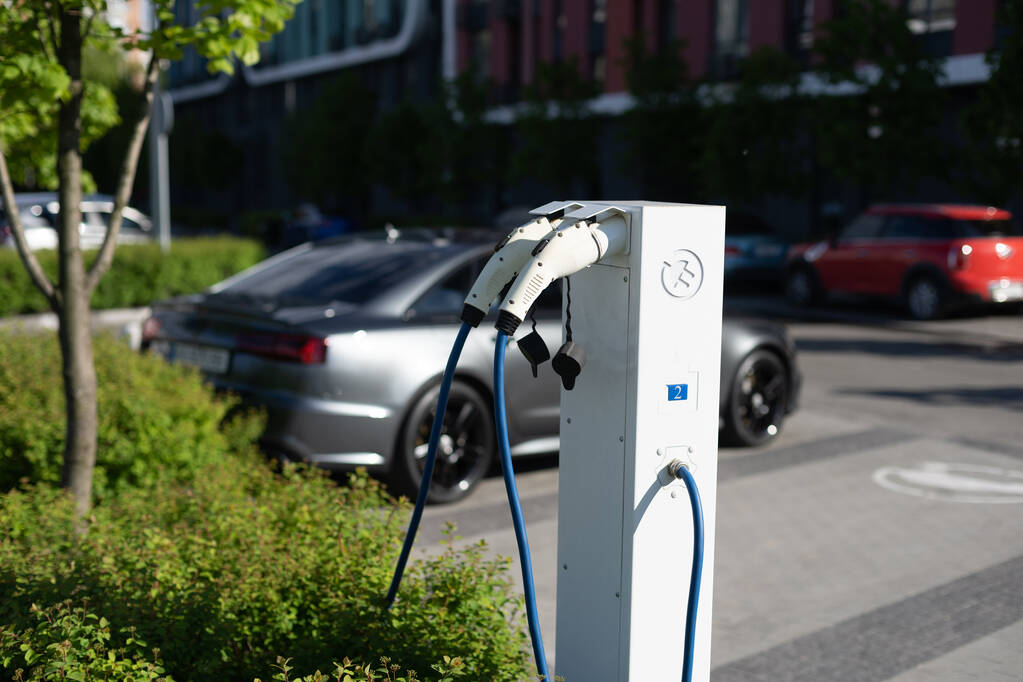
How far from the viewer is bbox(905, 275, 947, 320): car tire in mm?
17266

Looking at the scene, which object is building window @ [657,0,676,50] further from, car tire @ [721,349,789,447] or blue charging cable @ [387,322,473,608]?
blue charging cable @ [387,322,473,608]

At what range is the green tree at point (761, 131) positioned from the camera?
24.3 m

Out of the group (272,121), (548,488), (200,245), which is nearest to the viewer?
(548,488)

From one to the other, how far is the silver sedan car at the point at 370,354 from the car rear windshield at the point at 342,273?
13 mm

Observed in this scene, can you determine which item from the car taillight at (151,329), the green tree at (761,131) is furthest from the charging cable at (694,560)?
the green tree at (761,131)

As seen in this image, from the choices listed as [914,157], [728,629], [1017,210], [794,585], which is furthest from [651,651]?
[1017,210]

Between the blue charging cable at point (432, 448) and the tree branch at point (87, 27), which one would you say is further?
the tree branch at point (87, 27)

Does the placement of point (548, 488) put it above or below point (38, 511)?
below

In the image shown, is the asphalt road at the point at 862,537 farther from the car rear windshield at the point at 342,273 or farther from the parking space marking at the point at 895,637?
the car rear windshield at the point at 342,273

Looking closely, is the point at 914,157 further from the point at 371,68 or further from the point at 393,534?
the point at 371,68

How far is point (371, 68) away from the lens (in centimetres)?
5259

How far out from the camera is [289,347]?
21.5 ft

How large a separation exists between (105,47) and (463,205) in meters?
35.4

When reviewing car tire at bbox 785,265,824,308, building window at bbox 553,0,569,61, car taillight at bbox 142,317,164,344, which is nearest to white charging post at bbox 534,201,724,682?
car taillight at bbox 142,317,164,344
